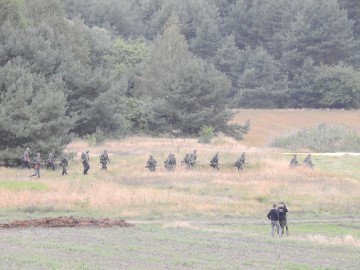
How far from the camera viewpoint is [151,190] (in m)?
47.7

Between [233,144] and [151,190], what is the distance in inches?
1327

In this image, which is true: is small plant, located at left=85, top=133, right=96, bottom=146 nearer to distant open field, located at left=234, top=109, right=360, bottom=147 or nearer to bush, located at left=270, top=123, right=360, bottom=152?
bush, located at left=270, top=123, right=360, bottom=152

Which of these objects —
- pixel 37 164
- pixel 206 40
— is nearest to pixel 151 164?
pixel 37 164

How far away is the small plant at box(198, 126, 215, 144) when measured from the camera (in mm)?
79994

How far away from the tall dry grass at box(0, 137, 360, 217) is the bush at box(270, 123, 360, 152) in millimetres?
13796

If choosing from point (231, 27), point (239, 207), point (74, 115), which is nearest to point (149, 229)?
point (239, 207)

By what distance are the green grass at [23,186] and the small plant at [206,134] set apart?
3343 cm

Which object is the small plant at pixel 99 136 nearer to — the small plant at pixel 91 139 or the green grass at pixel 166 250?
the small plant at pixel 91 139

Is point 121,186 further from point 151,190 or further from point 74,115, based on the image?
point 74,115

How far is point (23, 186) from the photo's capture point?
46.0 metres

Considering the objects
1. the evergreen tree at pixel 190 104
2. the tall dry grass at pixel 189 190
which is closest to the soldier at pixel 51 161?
the tall dry grass at pixel 189 190

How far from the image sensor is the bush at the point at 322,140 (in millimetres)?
77750

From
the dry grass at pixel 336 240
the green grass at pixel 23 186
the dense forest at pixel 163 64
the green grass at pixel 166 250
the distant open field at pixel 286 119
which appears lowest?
the dry grass at pixel 336 240

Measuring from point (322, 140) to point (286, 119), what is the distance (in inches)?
1368
